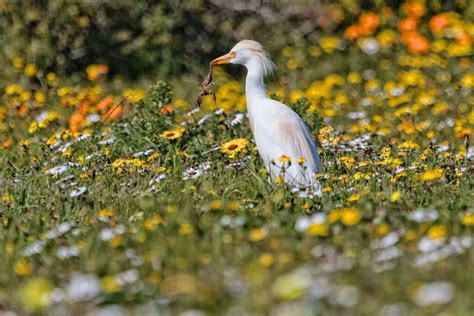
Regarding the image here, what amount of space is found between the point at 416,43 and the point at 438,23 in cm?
61

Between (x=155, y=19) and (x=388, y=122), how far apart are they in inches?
106

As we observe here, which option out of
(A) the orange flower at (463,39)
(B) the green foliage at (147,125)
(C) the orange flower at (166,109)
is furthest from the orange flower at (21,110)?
(A) the orange flower at (463,39)

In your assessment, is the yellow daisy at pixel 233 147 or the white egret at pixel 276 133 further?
the yellow daisy at pixel 233 147

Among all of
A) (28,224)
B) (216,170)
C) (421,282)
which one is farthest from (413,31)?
(421,282)

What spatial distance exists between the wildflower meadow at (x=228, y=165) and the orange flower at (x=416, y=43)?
0.07 ft

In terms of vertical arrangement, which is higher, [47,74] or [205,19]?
[205,19]

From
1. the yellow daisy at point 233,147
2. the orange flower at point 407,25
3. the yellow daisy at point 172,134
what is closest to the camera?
the yellow daisy at point 233,147

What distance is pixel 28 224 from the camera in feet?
16.6

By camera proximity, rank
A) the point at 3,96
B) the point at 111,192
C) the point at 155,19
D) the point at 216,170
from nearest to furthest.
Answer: the point at 111,192
the point at 216,170
the point at 3,96
the point at 155,19

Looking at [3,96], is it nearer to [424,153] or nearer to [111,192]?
[111,192]

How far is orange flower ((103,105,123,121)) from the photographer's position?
292 inches

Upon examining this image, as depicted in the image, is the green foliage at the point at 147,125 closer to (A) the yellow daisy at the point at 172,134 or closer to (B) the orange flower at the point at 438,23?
(A) the yellow daisy at the point at 172,134

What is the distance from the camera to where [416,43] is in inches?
366

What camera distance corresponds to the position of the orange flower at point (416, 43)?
9.29m
